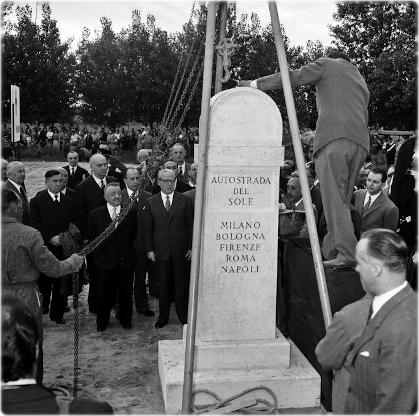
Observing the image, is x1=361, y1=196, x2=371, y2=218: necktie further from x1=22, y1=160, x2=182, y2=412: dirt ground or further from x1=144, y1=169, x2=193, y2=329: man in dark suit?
x1=22, y1=160, x2=182, y2=412: dirt ground

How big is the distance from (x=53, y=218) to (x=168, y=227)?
5.07 feet

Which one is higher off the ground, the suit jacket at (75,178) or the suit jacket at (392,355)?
the suit jacket at (75,178)

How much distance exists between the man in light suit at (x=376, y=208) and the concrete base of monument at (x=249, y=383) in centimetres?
208

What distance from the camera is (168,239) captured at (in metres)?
7.64

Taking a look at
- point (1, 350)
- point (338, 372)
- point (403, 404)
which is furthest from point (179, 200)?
point (1, 350)

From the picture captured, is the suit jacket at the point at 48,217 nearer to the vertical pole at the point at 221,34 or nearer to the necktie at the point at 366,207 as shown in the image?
the vertical pole at the point at 221,34

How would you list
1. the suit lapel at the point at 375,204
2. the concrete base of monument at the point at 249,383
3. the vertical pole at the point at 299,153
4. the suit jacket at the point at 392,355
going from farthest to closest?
the suit lapel at the point at 375,204 → the concrete base of monument at the point at 249,383 → the vertical pole at the point at 299,153 → the suit jacket at the point at 392,355

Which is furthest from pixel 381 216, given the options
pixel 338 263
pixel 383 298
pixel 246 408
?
pixel 383 298

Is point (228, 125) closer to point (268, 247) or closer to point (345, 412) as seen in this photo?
point (268, 247)

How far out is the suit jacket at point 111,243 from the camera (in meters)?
7.54

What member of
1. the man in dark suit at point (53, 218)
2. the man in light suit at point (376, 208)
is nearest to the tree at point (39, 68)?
the man in dark suit at point (53, 218)

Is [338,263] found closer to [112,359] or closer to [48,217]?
[112,359]

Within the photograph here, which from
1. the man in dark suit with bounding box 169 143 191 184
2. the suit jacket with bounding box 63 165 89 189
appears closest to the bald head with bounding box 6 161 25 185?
the suit jacket with bounding box 63 165 89 189

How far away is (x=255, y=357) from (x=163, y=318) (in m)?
2.45
